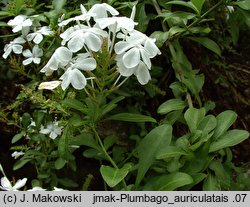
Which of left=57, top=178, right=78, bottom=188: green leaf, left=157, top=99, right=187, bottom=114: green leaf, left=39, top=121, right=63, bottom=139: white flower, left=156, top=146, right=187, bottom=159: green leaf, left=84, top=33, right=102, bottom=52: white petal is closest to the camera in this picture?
left=84, top=33, right=102, bottom=52: white petal

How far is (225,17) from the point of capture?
1.79 m

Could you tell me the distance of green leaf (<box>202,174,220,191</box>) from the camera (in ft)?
3.93

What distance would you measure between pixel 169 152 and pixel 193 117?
143mm

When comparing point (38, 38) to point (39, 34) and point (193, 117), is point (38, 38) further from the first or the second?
point (193, 117)

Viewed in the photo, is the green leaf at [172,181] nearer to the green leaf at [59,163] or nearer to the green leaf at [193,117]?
the green leaf at [193,117]

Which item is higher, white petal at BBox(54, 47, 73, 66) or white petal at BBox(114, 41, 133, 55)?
white petal at BBox(114, 41, 133, 55)

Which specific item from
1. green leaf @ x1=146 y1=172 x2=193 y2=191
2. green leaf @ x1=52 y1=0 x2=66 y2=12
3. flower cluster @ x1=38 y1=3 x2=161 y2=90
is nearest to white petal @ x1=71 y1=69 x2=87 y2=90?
flower cluster @ x1=38 y1=3 x2=161 y2=90

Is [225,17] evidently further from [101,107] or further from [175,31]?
[101,107]

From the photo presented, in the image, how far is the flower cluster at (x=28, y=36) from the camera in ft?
4.60

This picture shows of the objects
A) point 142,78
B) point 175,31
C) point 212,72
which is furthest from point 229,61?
point 142,78

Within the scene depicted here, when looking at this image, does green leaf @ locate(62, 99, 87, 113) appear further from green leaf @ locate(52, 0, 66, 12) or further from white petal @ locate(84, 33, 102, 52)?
green leaf @ locate(52, 0, 66, 12)

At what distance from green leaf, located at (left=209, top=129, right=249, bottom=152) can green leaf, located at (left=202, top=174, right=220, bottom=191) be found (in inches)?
3.9

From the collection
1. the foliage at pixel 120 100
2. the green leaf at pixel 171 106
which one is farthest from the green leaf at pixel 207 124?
the green leaf at pixel 171 106

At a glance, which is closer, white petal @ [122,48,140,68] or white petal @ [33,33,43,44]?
white petal @ [122,48,140,68]
